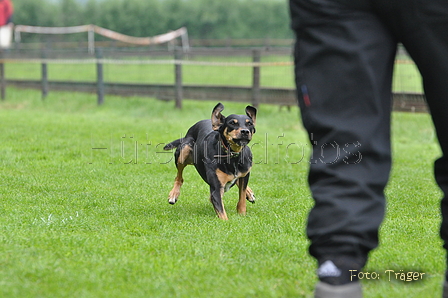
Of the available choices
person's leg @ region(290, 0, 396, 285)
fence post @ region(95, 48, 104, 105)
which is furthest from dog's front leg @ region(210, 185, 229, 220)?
fence post @ region(95, 48, 104, 105)

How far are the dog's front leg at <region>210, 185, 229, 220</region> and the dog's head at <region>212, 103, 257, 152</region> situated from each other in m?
0.35

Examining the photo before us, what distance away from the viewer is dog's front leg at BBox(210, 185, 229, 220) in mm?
4957

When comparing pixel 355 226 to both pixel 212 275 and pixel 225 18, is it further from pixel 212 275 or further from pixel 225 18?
pixel 225 18

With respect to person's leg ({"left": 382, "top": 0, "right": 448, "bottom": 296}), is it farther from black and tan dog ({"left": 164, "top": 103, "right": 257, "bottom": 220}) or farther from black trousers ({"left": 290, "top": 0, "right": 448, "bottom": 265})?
black and tan dog ({"left": 164, "top": 103, "right": 257, "bottom": 220})

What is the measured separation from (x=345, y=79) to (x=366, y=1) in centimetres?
25

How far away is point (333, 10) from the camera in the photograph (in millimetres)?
2006

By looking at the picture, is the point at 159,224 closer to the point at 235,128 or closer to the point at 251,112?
the point at 235,128

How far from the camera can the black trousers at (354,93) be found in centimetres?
200

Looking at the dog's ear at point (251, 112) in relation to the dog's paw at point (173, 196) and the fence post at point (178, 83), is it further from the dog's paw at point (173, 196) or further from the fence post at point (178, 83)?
the fence post at point (178, 83)

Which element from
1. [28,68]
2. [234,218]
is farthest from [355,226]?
[28,68]

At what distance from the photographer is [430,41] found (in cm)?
198

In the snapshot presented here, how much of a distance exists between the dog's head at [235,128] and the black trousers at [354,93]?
9.94 feet

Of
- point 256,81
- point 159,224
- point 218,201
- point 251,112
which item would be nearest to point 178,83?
point 256,81

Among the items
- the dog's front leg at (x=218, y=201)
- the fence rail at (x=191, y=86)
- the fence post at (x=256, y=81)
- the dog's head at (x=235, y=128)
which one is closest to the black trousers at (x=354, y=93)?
the dog's front leg at (x=218, y=201)
